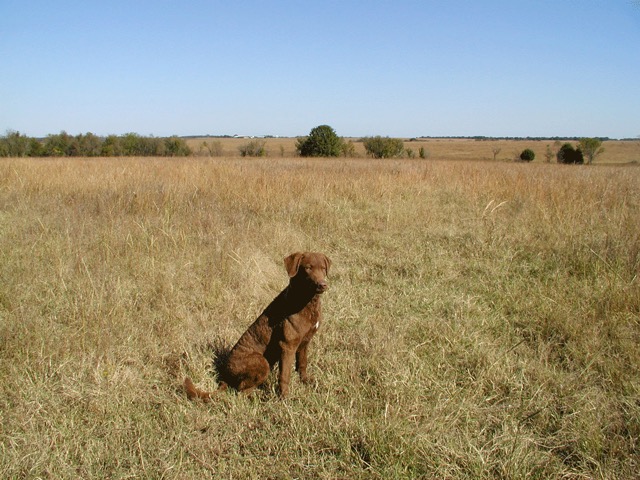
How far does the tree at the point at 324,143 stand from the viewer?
33.2 meters

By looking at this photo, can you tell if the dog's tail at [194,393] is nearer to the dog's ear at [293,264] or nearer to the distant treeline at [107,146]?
the dog's ear at [293,264]

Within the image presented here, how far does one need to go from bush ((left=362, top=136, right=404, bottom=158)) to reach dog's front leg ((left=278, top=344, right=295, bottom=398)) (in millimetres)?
33480

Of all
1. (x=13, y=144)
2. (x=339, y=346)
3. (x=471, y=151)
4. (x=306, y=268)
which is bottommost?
(x=339, y=346)

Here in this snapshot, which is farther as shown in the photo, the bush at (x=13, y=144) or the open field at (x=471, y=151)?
the open field at (x=471, y=151)

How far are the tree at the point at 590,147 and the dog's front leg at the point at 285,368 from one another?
154ft

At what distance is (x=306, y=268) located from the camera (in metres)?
2.68

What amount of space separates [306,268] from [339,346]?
106 centimetres

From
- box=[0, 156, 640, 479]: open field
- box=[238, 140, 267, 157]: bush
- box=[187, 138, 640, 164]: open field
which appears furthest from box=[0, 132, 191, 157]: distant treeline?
box=[0, 156, 640, 479]: open field

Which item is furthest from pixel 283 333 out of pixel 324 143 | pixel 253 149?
pixel 253 149

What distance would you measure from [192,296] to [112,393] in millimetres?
1571

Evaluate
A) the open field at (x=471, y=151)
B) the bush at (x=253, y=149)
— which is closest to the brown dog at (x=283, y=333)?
the open field at (x=471, y=151)

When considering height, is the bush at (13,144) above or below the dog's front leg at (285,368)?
above

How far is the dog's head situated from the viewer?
263cm

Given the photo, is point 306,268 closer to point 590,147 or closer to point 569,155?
point 590,147
